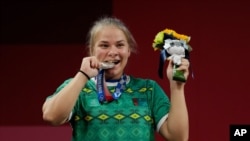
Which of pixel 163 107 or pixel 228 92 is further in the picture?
pixel 228 92

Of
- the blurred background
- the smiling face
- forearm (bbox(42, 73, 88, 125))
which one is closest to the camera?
forearm (bbox(42, 73, 88, 125))

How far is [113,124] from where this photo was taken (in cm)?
136

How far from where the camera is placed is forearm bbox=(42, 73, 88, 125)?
1.33m

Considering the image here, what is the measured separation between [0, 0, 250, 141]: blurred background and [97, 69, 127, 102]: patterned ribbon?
3.94 feet

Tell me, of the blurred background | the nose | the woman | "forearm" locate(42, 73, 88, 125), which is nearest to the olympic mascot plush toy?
the woman

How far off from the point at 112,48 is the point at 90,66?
0.32 ft

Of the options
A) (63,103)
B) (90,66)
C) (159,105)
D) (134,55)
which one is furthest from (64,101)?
(134,55)

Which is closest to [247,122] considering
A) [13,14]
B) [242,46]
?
[242,46]

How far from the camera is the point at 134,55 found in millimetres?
→ 2701

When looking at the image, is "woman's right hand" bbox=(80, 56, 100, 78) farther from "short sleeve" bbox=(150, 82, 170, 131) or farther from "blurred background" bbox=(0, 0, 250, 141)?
"blurred background" bbox=(0, 0, 250, 141)

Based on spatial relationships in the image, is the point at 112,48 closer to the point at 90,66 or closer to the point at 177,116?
→ the point at 90,66

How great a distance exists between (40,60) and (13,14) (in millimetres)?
280

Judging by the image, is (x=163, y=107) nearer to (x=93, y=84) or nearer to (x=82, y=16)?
(x=93, y=84)

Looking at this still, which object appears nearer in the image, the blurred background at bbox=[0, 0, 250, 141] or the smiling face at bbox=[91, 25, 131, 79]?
the smiling face at bbox=[91, 25, 131, 79]
